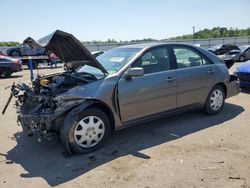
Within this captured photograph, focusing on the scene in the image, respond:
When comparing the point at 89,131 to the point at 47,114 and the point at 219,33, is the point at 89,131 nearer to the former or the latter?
the point at 47,114

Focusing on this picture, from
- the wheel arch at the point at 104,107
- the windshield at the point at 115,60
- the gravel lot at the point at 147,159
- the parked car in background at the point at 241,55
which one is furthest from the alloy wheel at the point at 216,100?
the parked car in background at the point at 241,55

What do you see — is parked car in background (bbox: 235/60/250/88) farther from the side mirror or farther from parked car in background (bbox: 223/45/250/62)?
parked car in background (bbox: 223/45/250/62)

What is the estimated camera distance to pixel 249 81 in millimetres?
8445

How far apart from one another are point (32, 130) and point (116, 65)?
5.82 ft

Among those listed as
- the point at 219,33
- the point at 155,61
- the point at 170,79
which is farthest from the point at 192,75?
the point at 219,33

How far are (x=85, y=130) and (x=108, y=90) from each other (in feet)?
2.37

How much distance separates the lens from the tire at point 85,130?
14.1ft

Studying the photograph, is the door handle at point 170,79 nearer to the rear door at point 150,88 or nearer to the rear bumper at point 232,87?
the rear door at point 150,88

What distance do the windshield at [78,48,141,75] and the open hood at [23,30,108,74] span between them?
21 centimetres

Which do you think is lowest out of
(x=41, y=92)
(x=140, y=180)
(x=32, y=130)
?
(x=140, y=180)

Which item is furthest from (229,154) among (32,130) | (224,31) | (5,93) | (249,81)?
(224,31)

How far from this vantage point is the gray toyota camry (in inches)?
171

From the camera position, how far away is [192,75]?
18.8 ft

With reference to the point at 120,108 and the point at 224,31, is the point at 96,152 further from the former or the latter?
the point at 224,31
